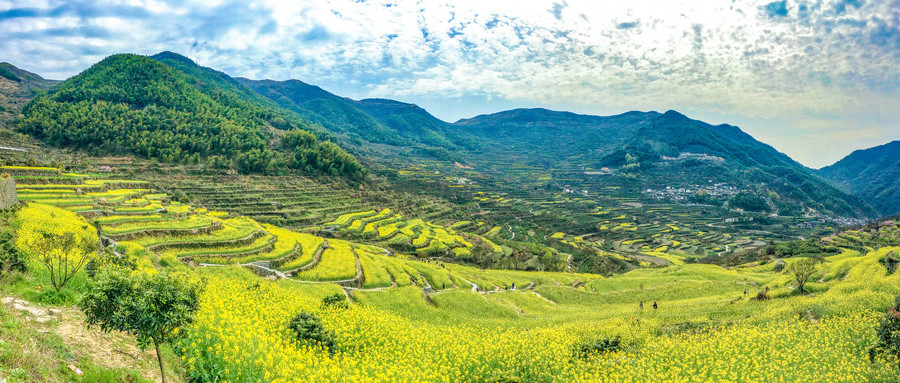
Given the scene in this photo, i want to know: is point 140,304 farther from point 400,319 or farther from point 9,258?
point 400,319

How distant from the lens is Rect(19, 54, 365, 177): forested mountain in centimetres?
8575

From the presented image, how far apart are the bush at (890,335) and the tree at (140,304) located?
22.9 m

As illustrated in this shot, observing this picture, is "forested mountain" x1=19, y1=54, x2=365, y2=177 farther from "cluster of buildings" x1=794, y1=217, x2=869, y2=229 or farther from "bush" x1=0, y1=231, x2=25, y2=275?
"cluster of buildings" x1=794, y1=217, x2=869, y2=229

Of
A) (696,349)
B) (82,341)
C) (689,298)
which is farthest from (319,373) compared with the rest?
(689,298)

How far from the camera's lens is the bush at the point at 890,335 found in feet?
44.5

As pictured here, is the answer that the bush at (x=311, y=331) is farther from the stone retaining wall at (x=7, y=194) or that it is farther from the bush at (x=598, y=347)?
the stone retaining wall at (x=7, y=194)

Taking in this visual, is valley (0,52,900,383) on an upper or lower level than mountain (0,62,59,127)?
lower

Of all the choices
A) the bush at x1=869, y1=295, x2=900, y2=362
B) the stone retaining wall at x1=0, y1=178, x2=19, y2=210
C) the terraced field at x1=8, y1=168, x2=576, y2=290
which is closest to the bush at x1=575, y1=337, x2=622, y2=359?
the bush at x1=869, y1=295, x2=900, y2=362

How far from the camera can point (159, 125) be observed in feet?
326

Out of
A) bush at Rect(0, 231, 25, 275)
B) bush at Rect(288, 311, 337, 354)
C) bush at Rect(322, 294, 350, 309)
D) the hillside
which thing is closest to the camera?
the hillside

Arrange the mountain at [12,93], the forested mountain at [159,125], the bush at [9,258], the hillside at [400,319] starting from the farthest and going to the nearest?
the mountain at [12,93]
the forested mountain at [159,125]
the bush at [9,258]
the hillside at [400,319]

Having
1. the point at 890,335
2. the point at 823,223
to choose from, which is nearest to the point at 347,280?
the point at 890,335

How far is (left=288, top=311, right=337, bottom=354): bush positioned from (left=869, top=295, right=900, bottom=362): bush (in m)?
20.6

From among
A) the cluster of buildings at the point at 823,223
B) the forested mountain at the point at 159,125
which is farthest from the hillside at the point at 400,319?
the cluster of buildings at the point at 823,223
